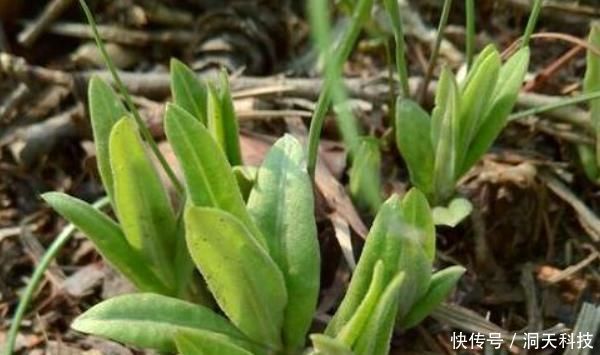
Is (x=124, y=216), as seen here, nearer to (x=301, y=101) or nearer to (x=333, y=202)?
(x=333, y=202)

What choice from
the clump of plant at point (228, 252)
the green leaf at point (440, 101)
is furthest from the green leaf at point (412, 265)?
the green leaf at point (440, 101)

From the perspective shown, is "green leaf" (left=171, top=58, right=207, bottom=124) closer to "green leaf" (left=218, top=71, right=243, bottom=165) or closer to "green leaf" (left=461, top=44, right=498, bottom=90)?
"green leaf" (left=218, top=71, right=243, bottom=165)

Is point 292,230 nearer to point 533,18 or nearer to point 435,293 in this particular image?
point 435,293

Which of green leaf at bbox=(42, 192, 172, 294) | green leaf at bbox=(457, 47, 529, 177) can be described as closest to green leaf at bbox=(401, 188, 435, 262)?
green leaf at bbox=(457, 47, 529, 177)

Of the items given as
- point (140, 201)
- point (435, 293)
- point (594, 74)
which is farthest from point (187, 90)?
point (594, 74)

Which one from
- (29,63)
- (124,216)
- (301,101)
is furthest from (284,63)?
(124,216)

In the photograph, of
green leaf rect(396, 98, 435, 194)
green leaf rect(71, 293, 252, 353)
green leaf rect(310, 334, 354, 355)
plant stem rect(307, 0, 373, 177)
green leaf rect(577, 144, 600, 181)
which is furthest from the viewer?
green leaf rect(577, 144, 600, 181)
